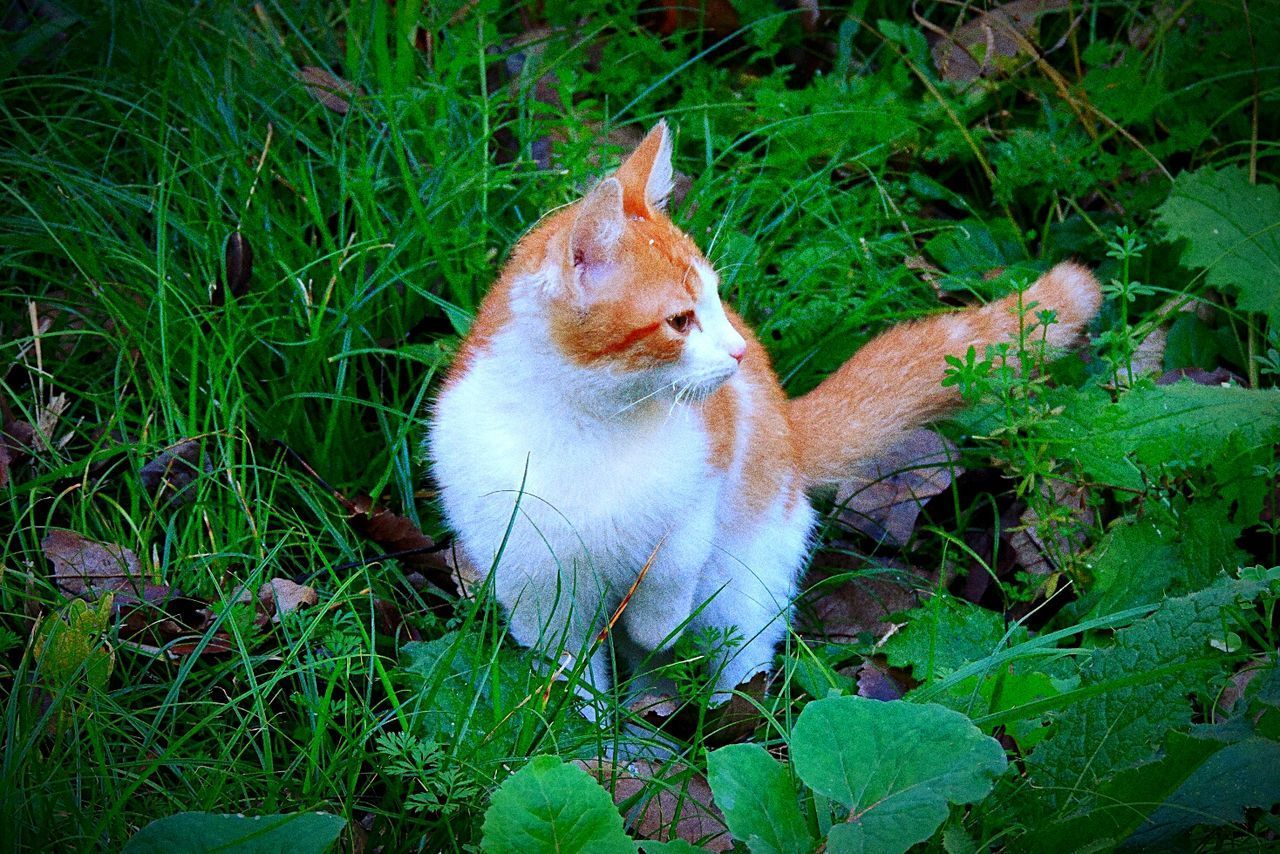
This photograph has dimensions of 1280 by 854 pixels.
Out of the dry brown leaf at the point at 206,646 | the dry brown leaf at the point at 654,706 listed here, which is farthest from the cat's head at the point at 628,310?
the dry brown leaf at the point at 206,646

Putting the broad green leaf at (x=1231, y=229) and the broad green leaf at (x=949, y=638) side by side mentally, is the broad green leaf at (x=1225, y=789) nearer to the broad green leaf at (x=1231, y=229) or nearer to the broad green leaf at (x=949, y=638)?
the broad green leaf at (x=949, y=638)

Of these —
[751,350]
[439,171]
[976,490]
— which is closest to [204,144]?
[439,171]

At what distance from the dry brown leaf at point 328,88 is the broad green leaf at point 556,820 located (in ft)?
8.15

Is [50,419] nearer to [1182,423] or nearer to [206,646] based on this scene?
[206,646]

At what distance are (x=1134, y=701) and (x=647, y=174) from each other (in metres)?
1.33

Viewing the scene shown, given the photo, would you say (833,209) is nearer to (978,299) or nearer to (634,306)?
(978,299)

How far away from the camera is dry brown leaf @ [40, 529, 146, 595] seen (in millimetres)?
2600

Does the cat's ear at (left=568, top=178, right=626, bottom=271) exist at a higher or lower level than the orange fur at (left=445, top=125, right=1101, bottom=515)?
higher

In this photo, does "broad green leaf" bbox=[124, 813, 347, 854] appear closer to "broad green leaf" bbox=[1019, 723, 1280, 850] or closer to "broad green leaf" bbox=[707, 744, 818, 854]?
"broad green leaf" bbox=[707, 744, 818, 854]

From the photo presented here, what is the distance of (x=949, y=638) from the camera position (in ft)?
8.82

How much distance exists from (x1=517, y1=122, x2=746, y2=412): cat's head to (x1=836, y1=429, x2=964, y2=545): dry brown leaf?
3.53ft

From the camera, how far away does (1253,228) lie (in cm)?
324

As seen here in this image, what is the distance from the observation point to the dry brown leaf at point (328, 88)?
3662 mm

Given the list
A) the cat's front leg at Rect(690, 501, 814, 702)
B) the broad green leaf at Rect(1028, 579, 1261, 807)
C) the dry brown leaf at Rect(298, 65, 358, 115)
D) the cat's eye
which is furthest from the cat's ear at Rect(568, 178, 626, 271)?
the dry brown leaf at Rect(298, 65, 358, 115)
